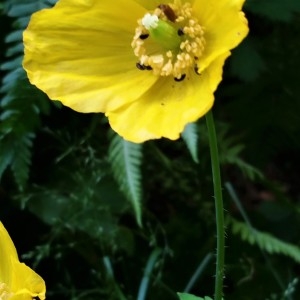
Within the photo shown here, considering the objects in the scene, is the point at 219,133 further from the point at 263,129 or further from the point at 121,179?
the point at 121,179

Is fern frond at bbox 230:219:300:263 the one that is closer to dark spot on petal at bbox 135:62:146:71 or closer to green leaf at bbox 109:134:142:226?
green leaf at bbox 109:134:142:226

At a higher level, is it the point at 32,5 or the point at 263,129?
the point at 32,5

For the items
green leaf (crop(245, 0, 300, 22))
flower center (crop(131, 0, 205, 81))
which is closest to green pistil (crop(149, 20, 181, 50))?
flower center (crop(131, 0, 205, 81))

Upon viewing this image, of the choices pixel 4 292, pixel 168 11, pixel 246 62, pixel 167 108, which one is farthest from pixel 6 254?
pixel 246 62

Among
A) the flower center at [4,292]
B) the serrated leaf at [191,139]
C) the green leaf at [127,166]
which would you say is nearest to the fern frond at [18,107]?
the green leaf at [127,166]

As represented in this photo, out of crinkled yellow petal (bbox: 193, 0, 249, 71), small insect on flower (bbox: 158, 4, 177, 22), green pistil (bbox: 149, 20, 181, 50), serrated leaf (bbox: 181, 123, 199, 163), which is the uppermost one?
crinkled yellow petal (bbox: 193, 0, 249, 71)

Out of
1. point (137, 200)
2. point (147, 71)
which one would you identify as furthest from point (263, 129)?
point (147, 71)

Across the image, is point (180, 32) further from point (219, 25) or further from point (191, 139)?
point (191, 139)

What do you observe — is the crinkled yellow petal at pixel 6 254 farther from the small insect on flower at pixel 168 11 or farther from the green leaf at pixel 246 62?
the green leaf at pixel 246 62
